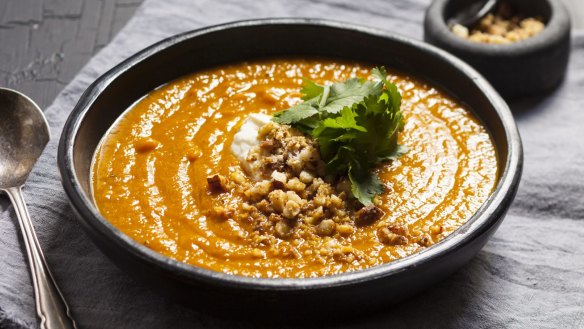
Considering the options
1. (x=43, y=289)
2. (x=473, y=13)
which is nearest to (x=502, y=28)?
(x=473, y=13)

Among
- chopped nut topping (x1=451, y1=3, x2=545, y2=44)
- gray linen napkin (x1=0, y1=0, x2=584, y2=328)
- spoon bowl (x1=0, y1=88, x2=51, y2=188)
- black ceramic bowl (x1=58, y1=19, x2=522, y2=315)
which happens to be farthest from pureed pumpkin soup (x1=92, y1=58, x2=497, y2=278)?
chopped nut topping (x1=451, y1=3, x2=545, y2=44)

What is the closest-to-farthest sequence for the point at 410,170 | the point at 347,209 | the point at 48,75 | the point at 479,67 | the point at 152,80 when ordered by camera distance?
the point at 347,209 → the point at 410,170 → the point at 152,80 → the point at 479,67 → the point at 48,75

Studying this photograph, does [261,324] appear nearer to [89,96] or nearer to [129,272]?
[129,272]

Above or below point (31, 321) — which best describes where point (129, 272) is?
above

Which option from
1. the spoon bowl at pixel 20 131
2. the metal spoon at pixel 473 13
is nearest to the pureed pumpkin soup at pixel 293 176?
the spoon bowl at pixel 20 131

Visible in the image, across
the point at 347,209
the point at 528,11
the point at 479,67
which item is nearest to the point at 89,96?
the point at 347,209

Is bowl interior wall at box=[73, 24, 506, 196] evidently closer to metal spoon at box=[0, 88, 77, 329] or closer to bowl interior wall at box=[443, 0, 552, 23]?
metal spoon at box=[0, 88, 77, 329]
